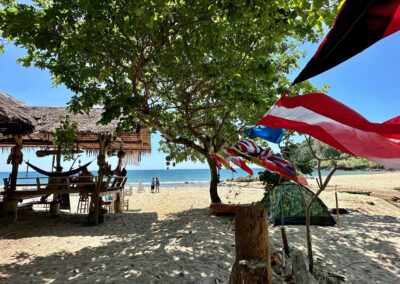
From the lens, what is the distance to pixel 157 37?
4.06 metres

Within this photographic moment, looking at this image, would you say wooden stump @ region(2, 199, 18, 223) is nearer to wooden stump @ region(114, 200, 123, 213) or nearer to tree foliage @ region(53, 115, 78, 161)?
tree foliage @ region(53, 115, 78, 161)

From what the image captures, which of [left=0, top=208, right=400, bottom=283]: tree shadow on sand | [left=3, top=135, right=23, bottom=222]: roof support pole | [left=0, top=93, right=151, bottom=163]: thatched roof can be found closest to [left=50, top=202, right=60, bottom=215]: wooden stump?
[left=3, top=135, right=23, bottom=222]: roof support pole

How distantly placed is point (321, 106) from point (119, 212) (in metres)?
8.95

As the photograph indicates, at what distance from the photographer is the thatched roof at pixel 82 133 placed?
7332 millimetres

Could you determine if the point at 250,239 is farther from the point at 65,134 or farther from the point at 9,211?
the point at 9,211

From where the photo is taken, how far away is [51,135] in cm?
852

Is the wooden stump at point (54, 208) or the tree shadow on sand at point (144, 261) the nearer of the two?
the tree shadow on sand at point (144, 261)

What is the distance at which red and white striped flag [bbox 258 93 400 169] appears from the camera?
1.49 metres

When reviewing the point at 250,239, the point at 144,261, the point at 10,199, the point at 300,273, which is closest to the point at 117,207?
the point at 10,199

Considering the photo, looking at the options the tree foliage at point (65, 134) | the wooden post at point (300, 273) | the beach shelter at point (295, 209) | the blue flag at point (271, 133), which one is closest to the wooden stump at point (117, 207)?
the tree foliage at point (65, 134)

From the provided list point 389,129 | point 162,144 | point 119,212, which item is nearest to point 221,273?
point 389,129

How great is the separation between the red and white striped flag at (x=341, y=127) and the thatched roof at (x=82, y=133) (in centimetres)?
584

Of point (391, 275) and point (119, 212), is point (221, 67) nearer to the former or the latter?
point (391, 275)

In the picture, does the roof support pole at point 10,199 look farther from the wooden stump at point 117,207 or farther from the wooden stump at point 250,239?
the wooden stump at point 250,239
